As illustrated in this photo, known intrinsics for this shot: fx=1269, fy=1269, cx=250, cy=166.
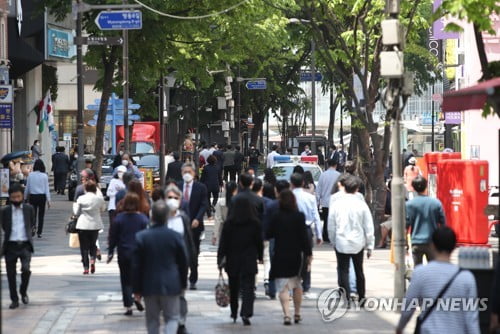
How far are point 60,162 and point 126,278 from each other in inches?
1142

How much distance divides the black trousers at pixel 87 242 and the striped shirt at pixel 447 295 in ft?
37.7

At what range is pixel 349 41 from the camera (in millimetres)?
29891

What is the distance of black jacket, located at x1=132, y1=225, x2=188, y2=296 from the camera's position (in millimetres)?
11898

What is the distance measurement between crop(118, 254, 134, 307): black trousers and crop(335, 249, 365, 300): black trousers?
2.65 m

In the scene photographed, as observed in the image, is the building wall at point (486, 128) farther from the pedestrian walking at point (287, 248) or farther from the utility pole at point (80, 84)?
the pedestrian walking at point (287, 248)

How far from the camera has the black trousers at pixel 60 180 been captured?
45.9 m

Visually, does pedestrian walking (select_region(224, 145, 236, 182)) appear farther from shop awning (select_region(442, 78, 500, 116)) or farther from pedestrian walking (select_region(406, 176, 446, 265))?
shop awning (select_region(442, 78, 500, 116))

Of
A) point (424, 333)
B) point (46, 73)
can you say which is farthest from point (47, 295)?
point (46, 73)

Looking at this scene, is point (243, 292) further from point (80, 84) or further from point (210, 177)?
point (80, 84)

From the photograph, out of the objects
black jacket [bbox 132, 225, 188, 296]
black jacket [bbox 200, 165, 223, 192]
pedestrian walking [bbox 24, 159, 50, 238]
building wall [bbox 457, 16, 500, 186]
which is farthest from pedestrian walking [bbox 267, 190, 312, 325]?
building wall [bbox 457, 16, 500, 186]

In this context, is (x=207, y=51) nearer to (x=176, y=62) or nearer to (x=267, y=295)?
(x=176, y=62)

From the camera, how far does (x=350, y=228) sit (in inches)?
628

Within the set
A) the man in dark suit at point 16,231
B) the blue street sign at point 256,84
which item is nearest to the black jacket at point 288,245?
the man in dark suit at point 16,231

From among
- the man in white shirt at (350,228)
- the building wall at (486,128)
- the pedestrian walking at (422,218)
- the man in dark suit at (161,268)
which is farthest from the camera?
the building wall at (486,128)
